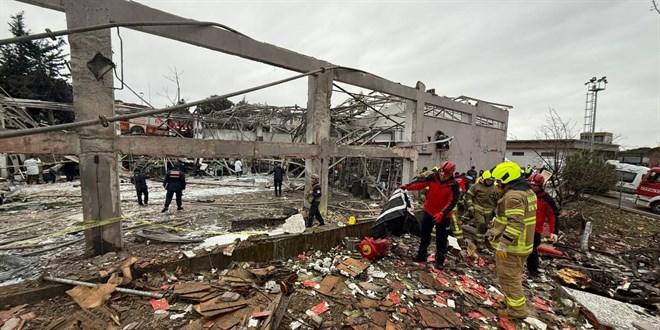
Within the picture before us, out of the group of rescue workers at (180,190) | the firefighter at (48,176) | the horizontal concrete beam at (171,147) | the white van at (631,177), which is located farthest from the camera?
the white van at (631,177)

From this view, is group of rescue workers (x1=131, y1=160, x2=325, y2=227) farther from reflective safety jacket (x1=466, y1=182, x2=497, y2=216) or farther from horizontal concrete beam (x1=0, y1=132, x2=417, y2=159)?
reflective safety jacket (x1=466, y1=182, x2=497, y2=216)

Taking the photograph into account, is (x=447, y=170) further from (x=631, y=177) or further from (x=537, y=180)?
(x=631, y=177)

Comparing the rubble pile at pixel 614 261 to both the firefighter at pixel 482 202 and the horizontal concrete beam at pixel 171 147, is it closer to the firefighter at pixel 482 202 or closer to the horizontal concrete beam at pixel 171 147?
the firefighter at pixel 482 202

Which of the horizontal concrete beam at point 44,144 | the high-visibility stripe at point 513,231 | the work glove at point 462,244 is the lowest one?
the work glove at point 462,244

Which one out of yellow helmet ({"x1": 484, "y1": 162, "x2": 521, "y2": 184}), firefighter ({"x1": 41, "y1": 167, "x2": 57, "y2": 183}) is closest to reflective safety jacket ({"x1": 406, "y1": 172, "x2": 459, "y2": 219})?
yellow helmet ({"x1": 484, "y1": 162, "x2": 521, "y2": 184})

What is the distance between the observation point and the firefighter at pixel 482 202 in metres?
5.57

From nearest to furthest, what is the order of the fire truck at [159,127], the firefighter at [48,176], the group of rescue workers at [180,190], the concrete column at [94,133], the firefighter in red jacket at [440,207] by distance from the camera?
the concrete column at [94,133], the firefighter in red jacket at [440,207], the group of rescue workers at [180,190], the firefighter at [48,176], the fire truck at [159,127]

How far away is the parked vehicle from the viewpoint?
11.2 meters

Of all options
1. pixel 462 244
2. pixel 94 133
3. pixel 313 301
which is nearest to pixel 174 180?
pixel 94 133

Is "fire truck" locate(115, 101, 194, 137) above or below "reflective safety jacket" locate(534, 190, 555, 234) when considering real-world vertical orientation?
above

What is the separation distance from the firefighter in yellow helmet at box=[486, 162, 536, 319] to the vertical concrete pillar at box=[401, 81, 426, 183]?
235 inches

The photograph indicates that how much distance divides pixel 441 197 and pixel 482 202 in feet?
6.31

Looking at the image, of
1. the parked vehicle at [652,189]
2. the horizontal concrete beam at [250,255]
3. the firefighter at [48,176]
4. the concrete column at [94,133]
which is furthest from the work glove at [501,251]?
the firefighter at [48,176]

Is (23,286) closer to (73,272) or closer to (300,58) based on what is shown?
(73,272)
